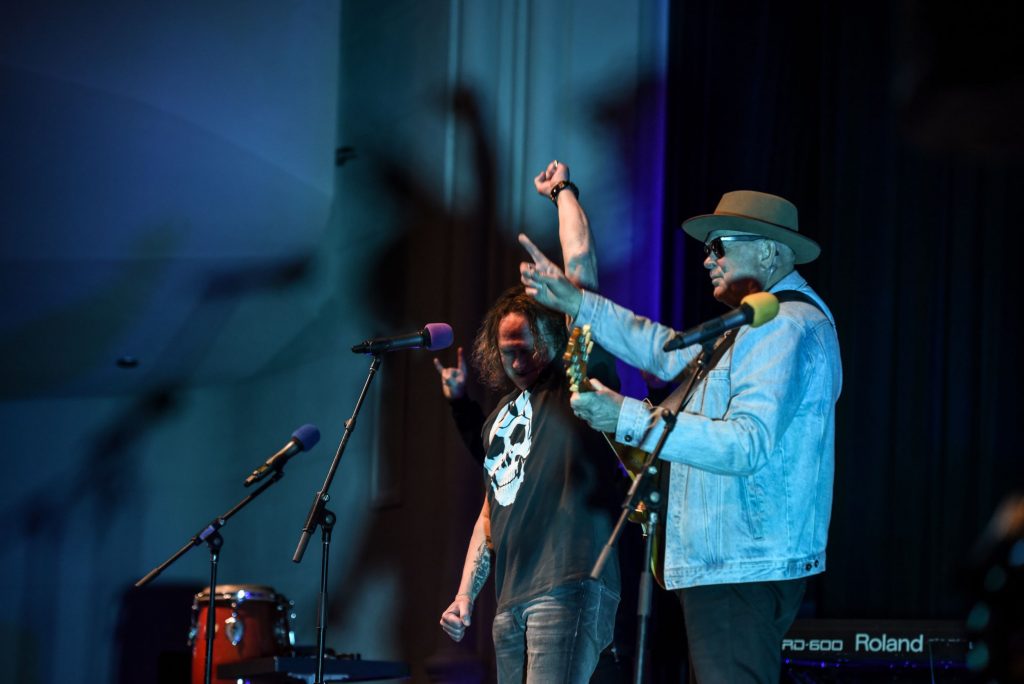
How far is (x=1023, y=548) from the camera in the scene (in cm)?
137

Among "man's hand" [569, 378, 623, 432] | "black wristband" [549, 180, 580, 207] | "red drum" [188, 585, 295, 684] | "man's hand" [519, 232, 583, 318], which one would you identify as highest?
"black wristband" [549, 180, 580, 207]

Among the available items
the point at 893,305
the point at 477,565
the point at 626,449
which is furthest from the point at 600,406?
the point at 893,305

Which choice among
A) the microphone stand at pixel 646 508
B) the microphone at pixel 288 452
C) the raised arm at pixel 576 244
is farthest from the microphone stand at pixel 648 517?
the microphone at pixel 288 452

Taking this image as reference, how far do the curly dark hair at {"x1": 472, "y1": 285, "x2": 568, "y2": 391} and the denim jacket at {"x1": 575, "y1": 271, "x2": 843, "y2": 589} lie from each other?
84 centimetres

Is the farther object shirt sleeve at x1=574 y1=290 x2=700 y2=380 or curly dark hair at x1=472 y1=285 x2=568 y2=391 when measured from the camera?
curly dark hair at x1=472 y1=285 x2=568 y2=391

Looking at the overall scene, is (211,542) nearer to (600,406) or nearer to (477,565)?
(477,565)

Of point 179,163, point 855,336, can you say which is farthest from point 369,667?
point 179,163

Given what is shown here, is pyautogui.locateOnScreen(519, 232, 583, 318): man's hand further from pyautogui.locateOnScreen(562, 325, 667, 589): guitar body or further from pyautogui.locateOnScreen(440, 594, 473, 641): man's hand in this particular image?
pyautogui.locateOnScreen(440, 594, 473, 641): man's hand

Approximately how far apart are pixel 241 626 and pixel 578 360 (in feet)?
9.59

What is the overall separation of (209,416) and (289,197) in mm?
2111

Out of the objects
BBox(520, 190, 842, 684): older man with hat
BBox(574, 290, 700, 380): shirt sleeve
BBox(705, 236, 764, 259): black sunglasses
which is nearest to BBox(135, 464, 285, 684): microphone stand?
BBox(574, 290, 700, 380): shirt sleeve

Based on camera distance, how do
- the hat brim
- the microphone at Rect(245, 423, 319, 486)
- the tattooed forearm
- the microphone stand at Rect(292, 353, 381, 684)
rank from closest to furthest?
the hat brim < the microphone stand at Rect(292, 353, 381, 684) < the tattooed forearm < the microphone at Rect(245, 423, 319, 486)

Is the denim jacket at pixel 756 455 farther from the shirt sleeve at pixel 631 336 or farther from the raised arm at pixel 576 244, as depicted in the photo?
the raised arm at pixel 576 244

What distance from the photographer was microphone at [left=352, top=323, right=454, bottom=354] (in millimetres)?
3928
